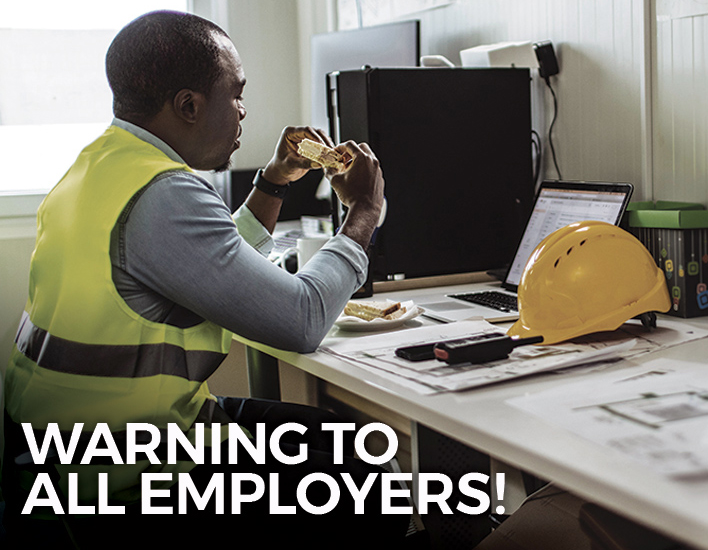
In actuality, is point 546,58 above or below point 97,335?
above

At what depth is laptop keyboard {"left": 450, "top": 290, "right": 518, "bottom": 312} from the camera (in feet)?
4.65

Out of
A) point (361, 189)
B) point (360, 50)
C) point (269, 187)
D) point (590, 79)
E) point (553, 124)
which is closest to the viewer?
point (361, 189)

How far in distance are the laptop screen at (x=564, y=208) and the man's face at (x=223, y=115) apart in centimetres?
70

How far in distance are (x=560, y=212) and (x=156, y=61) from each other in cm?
90

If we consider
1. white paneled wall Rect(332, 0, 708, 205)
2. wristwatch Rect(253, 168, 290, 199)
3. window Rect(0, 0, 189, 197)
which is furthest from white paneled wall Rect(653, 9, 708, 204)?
window Rect(0, 0, 189, 197)

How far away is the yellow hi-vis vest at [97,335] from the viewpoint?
982mm

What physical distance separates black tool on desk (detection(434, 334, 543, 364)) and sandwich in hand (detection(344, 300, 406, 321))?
32 centimetres

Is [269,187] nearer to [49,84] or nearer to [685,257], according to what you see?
[685,257]

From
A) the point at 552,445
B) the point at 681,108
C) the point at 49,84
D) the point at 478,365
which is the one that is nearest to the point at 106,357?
the point at 478,365

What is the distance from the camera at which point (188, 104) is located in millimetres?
1120

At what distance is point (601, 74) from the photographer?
1.66 metres

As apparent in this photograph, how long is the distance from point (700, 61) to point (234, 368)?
1325 millimetres

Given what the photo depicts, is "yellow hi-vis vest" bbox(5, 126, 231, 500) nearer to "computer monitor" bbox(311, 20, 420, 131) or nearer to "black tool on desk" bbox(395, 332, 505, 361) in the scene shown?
"black tool on desk" bbox(395, 332, 505, 361)

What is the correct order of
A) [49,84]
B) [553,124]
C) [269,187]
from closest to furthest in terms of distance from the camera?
[269,187] < [553,124] < [49,84]
